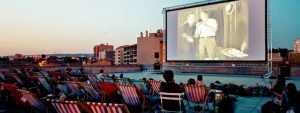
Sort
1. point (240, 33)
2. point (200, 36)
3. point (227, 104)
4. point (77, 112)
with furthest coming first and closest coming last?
point (200, 36) < point (240, 33) < point (227, 104) < point (77, 112)

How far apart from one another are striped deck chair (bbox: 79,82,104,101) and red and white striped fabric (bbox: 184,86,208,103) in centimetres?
199

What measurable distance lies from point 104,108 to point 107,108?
36 mm

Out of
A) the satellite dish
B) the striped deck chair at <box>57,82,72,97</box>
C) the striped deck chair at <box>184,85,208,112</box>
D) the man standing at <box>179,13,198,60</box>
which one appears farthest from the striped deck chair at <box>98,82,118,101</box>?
the man standing at <box>179,13,198,60</box>

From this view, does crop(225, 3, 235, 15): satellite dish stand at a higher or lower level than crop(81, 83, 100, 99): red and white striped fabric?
higher

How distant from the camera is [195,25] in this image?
19594 mm

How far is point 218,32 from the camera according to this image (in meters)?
18.6

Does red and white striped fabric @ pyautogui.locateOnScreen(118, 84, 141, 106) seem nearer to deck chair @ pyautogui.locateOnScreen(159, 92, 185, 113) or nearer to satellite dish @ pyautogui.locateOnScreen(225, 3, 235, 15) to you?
deck chair @ pyautogui.locateOnScreen(159, 92, 185, 113)

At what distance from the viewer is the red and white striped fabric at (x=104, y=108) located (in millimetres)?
3124

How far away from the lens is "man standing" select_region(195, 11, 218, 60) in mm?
18797

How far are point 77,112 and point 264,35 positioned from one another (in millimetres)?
14933

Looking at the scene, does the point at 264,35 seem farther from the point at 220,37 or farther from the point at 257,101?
the point at 257,101

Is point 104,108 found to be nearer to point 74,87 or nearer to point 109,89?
point 109,89

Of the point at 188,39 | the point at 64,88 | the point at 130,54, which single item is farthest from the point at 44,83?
the point at 130,54

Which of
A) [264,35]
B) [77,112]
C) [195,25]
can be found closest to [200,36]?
[195,25]
